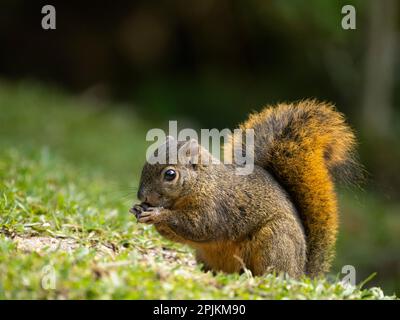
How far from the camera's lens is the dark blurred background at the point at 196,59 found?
50.9 ft

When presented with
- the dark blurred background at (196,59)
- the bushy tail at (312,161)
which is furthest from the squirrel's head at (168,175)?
the dark blurred background at (196,59)

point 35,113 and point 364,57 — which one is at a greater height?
point 364,57

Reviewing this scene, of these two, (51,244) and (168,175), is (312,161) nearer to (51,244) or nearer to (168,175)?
(168,175)

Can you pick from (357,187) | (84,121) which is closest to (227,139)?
(357,187)

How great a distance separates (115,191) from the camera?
7.96 m

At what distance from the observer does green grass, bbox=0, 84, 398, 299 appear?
4.17 meters

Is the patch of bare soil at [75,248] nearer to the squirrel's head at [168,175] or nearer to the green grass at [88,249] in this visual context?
the green grass at [88,249]

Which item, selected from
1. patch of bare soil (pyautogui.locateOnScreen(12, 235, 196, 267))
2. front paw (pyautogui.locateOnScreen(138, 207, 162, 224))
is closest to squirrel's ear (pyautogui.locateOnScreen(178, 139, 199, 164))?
front paw (pyautogui.locateOnScreen(138, 207, 162, 224))

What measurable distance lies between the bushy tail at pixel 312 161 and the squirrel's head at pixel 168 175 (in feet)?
2.21

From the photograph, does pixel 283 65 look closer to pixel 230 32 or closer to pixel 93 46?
pixel 230 32

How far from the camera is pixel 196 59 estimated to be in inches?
706

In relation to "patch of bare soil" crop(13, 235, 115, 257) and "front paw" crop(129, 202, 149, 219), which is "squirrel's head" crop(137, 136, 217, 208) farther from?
"patch of bare soil" crop(13, 235, 115, 257)

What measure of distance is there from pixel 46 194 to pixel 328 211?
8.16 feet

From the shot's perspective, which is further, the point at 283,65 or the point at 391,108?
the point at 283,65
